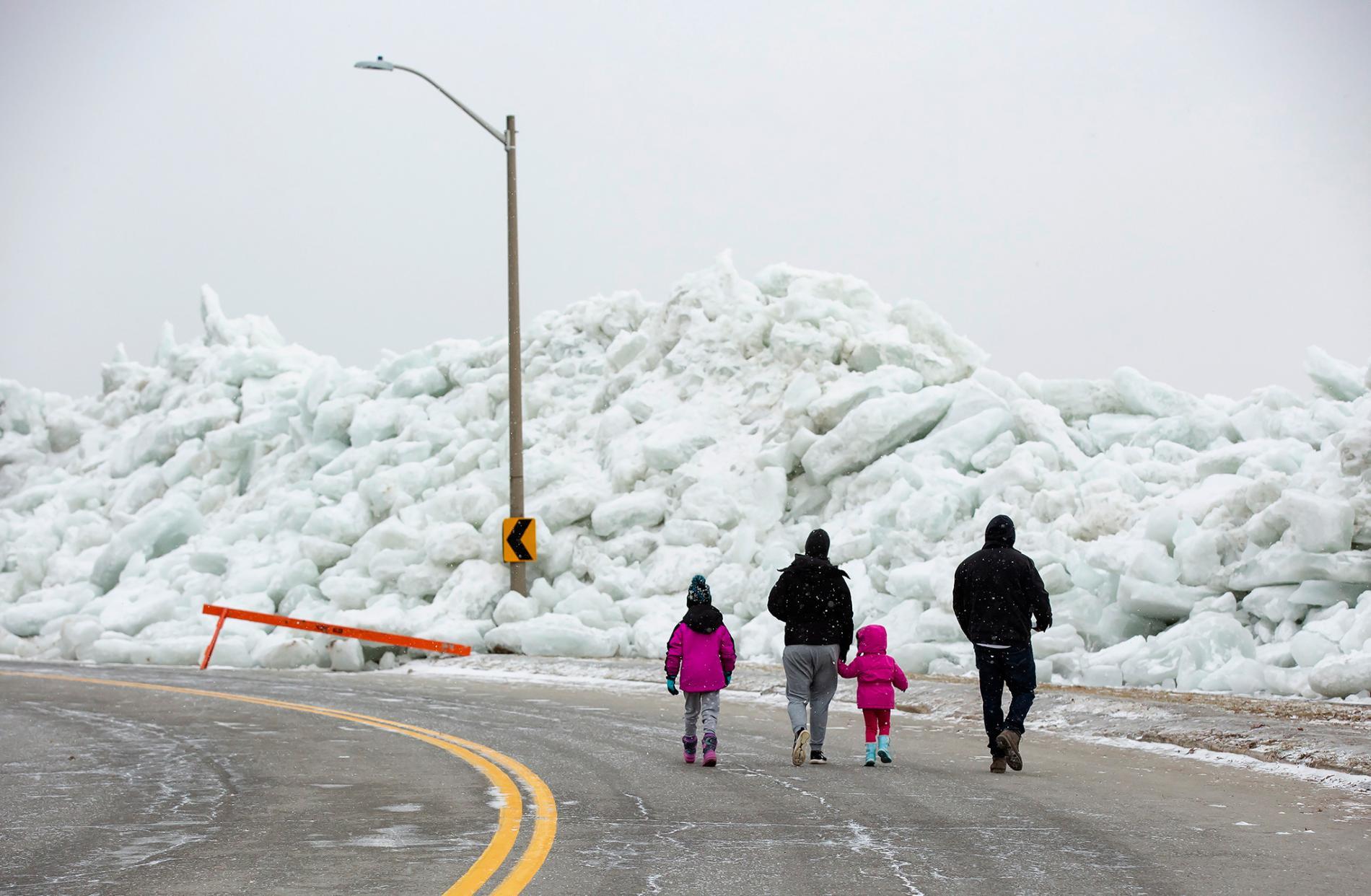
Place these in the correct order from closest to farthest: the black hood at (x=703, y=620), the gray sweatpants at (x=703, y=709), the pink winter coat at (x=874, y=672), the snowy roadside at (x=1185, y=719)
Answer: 1. the snowy roadside at (x=1185, y=719)
2. the gray sweatpants at (x=703, y=709)
3. the pink winter coat at (x=874, y=672)
4. the black hood at (x=703, y=620)

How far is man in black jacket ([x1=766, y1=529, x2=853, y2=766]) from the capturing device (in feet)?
34.1

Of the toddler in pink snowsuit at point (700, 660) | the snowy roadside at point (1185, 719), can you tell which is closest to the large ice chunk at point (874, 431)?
the snowy roadside at point (1185, 719)

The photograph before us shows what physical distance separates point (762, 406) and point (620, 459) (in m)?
2.84

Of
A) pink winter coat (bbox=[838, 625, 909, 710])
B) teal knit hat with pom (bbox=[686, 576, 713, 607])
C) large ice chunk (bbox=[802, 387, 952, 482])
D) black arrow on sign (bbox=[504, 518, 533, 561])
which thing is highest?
large ice chunk (bbox=[802, 387, 952, 482])

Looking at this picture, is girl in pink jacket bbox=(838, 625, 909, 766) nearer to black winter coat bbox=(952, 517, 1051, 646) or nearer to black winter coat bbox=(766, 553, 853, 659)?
black winter coat bbox=(766, 553, 853, 659)

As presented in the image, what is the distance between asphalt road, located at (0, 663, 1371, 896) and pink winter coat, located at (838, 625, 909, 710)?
0.50 m

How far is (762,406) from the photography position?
26.5 meters

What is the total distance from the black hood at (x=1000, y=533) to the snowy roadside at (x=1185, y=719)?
207 centimetres

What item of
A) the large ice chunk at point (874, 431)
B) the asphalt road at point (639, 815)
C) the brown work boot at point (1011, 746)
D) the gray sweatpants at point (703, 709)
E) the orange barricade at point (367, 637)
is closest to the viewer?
the asphalt road at point (639, 815)

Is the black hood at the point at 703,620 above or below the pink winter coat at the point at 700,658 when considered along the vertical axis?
above

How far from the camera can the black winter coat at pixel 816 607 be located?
413 inches

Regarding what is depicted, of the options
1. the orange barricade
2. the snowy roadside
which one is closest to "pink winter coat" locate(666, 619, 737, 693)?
the snowy roadside

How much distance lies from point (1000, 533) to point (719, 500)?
1342 cm

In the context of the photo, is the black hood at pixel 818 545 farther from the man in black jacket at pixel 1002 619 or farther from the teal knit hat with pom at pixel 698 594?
the man in black jacket at pixel 1002 619
